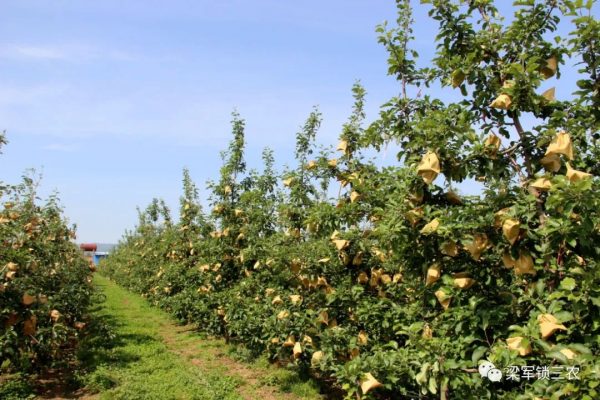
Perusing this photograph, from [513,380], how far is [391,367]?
2.87 feet

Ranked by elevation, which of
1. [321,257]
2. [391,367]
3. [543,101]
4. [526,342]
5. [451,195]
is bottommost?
[391,367]

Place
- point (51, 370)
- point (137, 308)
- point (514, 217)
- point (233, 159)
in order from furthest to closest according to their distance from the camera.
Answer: point (137, 308) → point (233, 159) → point (51, 370) → point (514, 217)

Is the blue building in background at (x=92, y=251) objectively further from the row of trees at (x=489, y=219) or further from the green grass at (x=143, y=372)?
the row of trees at (x=489, y=219)

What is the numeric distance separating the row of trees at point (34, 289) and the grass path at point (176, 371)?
700mm

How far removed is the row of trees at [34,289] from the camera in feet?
15.6

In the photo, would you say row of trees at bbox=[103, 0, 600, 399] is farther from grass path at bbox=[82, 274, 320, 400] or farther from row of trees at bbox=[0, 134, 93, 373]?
row of trees at bbox=[0, 134, 93, 373]

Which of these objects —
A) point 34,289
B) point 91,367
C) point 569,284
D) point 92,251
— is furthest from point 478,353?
point 92,251

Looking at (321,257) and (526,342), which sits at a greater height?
(321,257)

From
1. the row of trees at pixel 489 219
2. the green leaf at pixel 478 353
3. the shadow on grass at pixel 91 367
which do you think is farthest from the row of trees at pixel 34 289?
the green leaf at pixel 478 353

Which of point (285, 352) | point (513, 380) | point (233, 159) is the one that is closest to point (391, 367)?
point (513, 380)

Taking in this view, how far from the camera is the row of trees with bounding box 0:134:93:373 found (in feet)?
15.6

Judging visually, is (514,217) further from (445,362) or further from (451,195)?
(445,362)

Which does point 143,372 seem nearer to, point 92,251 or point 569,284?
point 569,284

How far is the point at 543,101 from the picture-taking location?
2.66 metres
